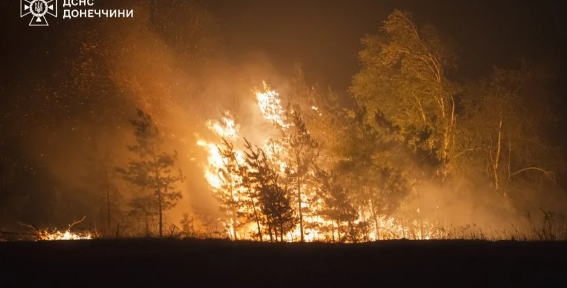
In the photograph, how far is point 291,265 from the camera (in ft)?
32.1

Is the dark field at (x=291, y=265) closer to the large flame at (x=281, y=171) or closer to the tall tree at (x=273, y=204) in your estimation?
the tall tree at (x=273, y=204)

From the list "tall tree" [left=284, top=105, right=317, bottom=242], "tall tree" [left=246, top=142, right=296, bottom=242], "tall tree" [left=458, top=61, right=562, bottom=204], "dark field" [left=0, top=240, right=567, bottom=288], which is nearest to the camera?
"dark field" [left=0, top=240, right=567, bottom=288]

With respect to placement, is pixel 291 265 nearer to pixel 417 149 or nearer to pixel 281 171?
pixel 417 149

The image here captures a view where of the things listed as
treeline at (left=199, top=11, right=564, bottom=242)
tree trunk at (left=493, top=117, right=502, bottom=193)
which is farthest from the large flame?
tree trunk at (left=493, top=117, right=502, bottom=193)

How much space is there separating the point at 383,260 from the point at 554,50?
115ft

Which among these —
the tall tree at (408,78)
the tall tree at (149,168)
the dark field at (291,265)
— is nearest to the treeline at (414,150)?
the tall tree at (408,78)

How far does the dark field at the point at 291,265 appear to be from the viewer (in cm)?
877

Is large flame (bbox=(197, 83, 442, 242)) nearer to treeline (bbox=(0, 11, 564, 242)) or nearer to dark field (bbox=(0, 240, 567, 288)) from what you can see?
treeline (bbox=(0, 11, 564, 242))

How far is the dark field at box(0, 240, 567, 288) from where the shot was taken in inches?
345

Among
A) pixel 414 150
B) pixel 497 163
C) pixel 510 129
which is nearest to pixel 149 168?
pixel 414 150

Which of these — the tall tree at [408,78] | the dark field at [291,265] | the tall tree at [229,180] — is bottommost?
the dark field at [291,265]

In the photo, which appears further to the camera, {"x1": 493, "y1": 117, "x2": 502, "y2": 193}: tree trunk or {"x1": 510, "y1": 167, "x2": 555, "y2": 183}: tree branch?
{"x1": 493, "y1": 117, "x2": 502, "y2": 193}: tree trunk

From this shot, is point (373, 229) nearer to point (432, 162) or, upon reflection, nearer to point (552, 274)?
point (432, 162)

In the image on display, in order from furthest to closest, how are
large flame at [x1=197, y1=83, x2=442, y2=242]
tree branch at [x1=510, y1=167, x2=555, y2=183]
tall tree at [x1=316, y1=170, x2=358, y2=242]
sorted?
1. tree branch at [x1=510, y1=167, x2=555, y2=183]
2. large flame at [x1=197, y1=83, x2=442, y2=242]
3. tall tree at [x1=316, y1=170, x2=358, y2=242]
